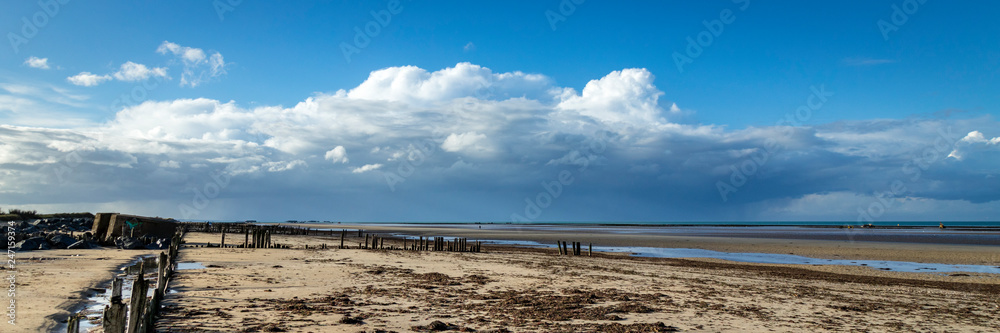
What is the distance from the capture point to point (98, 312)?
36.4ft

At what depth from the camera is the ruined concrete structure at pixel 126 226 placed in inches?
1430

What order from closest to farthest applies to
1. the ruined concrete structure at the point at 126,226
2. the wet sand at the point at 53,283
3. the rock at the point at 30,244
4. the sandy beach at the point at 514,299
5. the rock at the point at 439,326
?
the wet sand at the point at 53,283 < the rock at the point at 439,326 < the sandy beach at the point at 514,299 < the rock at the point at 30,244 < the ruined concrete structure at the point at 126,226

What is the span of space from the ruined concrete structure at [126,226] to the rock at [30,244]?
7.56m

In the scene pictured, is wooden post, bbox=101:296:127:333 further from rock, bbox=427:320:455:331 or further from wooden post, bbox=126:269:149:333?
rock, bbox=427:320:455:331

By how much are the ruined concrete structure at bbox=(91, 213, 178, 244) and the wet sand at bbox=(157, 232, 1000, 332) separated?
20.6 meters

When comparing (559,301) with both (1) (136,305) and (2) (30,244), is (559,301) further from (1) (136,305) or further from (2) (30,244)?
(2) (30,244)

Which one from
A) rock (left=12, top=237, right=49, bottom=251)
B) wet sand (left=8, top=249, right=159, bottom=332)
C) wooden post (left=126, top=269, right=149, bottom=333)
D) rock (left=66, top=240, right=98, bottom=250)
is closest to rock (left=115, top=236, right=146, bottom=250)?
rock (left=66, top=240, right=98, bottom=250)

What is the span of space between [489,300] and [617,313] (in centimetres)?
341

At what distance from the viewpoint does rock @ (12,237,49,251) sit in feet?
83.9

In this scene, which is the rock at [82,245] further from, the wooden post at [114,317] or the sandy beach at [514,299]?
the wooden post at [114,317]

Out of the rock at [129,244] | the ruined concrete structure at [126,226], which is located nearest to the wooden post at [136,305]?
the rock at [129,244]

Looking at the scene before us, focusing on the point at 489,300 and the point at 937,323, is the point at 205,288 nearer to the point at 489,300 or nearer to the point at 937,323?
the point at 489,300

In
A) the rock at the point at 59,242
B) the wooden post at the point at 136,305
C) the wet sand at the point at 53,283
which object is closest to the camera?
the wooden post at the point at 136,305

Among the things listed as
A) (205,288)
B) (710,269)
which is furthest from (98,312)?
(710,269)
